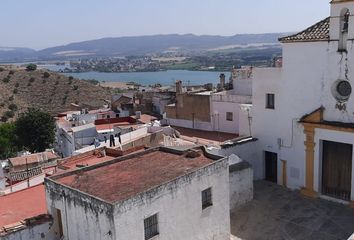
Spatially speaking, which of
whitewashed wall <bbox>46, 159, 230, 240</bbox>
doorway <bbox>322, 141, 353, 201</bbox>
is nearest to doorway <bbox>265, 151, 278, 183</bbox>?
doorway <bbox>322, 141, 353, 201</bbox>

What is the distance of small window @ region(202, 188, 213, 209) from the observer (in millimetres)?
15531

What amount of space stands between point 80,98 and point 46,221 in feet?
214

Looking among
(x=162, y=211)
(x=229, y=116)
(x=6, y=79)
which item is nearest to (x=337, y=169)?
(x=162, y=211)

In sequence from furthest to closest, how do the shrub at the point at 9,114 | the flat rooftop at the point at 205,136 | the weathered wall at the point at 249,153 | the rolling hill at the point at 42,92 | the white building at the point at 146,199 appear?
the rolling hill at the point at 42,92
the shrub at the point at 9,114
the flat rooftop at the point at 205,136
the weathered wall at the point at 249,153
the white building at the point at 146,199

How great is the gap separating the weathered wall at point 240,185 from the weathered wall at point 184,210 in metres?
2.72

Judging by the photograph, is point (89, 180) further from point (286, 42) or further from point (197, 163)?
point (286, 42)

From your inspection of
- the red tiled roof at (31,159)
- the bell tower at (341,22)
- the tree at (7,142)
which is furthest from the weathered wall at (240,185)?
→ the tree at (7,142)

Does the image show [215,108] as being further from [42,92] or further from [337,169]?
[42,92]

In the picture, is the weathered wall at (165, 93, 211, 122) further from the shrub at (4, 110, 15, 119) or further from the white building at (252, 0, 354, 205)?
the shrub at (4, 110, 15, 119)

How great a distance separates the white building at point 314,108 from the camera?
1850 centimetres

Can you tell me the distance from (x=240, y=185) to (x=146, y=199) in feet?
24.1

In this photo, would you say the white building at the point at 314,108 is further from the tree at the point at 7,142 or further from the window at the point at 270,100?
the tree at the point at 7,142

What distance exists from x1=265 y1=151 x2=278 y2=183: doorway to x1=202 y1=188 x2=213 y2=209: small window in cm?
731

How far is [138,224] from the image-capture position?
12977mm
